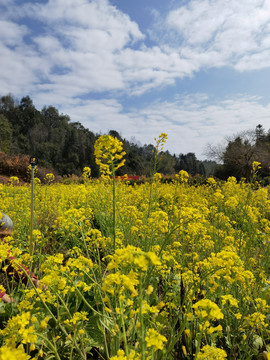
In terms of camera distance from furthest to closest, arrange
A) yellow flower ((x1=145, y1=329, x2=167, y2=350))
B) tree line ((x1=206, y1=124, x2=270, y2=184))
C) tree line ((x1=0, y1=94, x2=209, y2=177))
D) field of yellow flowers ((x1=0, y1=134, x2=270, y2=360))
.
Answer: tree line ((x1=0, y1=94, x2=209, y2=177))
tree line ((x1=206, y1=124, x2=270, y2=184))
field of yellow flowers ((x1=0, y1=134, x2=270, y2=360))
yellow flower ((x1=145, y1=329, x2=167, y2=350))

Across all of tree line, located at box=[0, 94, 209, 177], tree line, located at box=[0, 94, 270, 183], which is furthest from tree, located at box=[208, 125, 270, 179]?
tree line, located at box=[0, 94, 209, 177]

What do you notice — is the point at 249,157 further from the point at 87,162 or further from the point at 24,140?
the point at 24,140

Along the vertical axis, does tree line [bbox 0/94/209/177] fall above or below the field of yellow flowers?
above

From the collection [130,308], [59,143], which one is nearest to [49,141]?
[59,143]

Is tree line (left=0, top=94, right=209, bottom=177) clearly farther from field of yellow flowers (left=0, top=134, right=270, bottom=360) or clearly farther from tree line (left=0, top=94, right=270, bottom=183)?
field of yellow flowers (left=0, top=134, right=270, bottom=360)

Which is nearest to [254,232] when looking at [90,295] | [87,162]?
[90,295]

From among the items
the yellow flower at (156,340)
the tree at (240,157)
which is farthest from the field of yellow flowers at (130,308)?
the tree at (240,157)

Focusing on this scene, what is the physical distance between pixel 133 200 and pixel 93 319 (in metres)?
4.07

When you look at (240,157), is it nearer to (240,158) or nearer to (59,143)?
(240,158)

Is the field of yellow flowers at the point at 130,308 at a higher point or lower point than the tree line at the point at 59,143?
lower

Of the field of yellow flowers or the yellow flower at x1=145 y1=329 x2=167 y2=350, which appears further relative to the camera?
the field of yellow flowers

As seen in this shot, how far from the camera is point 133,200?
5.83 meters

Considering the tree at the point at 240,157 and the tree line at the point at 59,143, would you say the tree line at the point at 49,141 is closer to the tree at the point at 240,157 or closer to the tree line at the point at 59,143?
the tree line at the point at 59,143

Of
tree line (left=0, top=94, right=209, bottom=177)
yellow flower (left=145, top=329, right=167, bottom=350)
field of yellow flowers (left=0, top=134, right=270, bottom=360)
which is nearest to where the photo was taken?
yellow flower (left=145, top=329, right=167, bottom=350)
